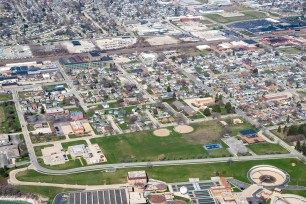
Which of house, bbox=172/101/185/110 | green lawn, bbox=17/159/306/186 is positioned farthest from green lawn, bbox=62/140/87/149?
house, bbox=172/101/185/110

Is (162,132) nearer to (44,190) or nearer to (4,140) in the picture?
(44,190)

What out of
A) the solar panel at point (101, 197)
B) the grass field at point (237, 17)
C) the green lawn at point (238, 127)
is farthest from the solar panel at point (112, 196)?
the grass field at point (237, 17)

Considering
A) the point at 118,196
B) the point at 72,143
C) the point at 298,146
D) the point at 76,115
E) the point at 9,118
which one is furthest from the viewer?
the point at 76,115

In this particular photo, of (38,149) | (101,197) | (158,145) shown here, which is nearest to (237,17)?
(158,145)

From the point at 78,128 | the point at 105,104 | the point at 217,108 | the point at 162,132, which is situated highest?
the point at 217,108

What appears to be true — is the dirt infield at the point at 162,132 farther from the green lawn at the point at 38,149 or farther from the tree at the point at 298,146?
the tree at the point at 298,146

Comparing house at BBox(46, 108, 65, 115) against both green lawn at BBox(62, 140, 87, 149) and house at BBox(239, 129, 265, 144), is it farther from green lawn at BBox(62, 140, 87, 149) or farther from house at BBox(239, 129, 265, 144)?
house at BBox(239, 129, 265, 144)
